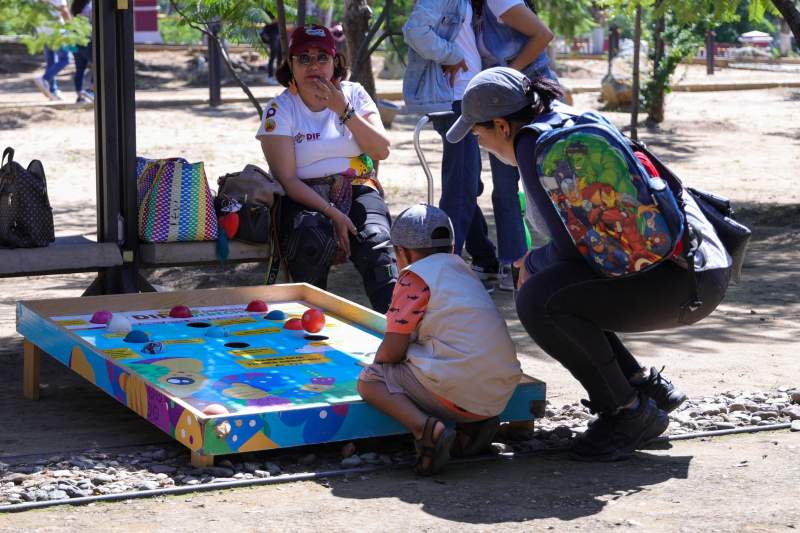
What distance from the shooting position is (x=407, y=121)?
61.7ft

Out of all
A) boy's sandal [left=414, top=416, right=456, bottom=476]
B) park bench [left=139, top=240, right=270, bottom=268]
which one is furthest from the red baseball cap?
boy's sandal [left=414, top=416, right=456, bottom=476]

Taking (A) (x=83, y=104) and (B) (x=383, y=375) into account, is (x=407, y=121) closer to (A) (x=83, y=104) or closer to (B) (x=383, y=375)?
(A) (x=83, y=104)

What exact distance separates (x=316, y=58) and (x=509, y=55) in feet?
4.96

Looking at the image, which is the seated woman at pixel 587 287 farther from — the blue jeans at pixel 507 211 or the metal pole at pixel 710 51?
the metal pole at pixel 710 51

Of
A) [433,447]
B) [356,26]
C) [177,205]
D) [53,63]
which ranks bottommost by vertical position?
[433,447]

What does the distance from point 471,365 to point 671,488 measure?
2.29 feet

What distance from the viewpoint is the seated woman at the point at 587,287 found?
4.24m

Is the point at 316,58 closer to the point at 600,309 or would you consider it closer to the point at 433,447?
the point at 600,309

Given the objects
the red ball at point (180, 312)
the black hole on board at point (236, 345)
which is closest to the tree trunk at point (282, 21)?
the red ball at point (180, 312)

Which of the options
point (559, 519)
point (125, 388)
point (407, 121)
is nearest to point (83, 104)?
point (407, 121)

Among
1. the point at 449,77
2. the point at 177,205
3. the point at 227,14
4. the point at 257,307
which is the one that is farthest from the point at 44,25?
the point at 257,307

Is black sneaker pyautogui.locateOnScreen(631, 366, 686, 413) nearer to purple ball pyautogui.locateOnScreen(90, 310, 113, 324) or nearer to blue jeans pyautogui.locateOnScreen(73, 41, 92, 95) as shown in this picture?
purple ball pyautogui.locateOnScreen(90, 310, 113, 324)

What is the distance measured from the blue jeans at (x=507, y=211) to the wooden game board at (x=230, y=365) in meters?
1.61

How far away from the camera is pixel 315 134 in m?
6.20
